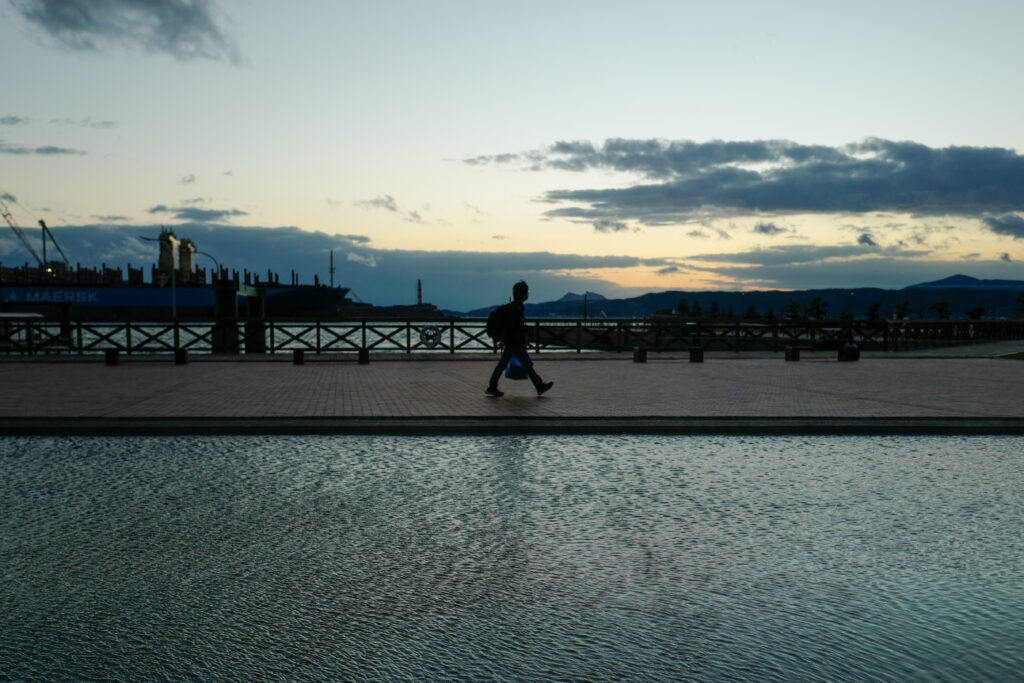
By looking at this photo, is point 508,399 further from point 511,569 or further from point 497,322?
point 511,569

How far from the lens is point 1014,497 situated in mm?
6395

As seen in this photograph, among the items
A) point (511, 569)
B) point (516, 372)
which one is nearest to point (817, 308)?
point (516, 372)

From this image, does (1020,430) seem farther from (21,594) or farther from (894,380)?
(21,594)

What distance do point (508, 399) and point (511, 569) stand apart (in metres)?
8.52

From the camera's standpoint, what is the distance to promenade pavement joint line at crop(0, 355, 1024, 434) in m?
10.0

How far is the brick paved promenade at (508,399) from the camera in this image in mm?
10047

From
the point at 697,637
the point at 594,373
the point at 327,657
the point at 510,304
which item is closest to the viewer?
the point at 327,657

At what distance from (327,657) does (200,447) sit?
5972 millimetres

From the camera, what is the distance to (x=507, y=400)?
12891mm

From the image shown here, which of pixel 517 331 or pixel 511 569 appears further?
pixel 517 331

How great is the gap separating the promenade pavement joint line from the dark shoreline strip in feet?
0.08

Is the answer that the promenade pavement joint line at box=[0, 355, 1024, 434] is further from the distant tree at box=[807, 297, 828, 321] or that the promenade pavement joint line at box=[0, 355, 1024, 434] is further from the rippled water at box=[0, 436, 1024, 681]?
the distant tree at box=[807, 297, 828, 321]

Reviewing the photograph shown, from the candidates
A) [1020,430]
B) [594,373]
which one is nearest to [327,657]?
[1020,430]

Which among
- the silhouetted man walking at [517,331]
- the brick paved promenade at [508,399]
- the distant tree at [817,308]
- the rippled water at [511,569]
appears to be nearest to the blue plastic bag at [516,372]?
the silhouetted man walking at [517,331]
